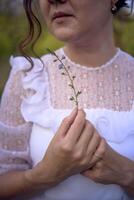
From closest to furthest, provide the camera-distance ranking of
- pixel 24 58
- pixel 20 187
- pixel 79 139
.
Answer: pixel 79 139, pixel 20 187, pixel 24 58

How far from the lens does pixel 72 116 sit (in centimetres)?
98

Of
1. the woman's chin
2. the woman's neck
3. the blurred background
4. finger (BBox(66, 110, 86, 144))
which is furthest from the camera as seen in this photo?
the blurred background

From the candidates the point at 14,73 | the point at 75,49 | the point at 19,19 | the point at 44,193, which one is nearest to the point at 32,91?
the point at 14,73

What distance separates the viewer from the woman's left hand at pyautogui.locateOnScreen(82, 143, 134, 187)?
102 centimetres

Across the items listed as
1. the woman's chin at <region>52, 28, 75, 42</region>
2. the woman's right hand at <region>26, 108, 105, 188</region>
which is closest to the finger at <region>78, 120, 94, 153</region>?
the woman's right hand at <region>26, 108, 105, 188</region>

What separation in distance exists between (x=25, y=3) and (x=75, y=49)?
0.63ft

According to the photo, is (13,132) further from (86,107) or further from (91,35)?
(91,35)

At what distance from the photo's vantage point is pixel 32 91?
1170mm

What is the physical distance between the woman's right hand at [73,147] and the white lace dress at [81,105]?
0.09 metres

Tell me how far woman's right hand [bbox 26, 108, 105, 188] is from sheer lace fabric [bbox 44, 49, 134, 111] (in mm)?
178

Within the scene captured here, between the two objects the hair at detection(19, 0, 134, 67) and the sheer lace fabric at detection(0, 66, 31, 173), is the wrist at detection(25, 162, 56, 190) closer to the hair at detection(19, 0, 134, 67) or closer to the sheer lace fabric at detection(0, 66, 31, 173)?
the sheer lace fabric at detection(0, 66, 31, 173)

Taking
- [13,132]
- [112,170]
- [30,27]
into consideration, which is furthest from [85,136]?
[30,27]

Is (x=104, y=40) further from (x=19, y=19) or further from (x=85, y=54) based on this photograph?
(x=19, y=19)

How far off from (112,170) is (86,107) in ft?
0.66
